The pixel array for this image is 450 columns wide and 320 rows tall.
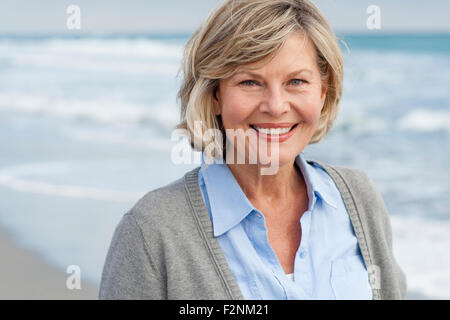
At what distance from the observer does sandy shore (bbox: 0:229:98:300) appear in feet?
14.4

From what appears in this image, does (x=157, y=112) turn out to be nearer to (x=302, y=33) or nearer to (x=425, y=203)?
(x=425, y=203)

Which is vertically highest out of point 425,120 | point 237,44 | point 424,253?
point 237,44

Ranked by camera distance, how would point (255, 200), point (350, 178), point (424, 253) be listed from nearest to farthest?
point (255, 200) → point (350, 178) → point (424, 253)

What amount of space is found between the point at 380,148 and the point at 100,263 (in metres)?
6.60

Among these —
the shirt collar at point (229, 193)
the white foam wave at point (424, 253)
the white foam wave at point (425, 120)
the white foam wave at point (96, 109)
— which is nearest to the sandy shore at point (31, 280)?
the white foam wave at point (424, 253)

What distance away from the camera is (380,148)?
10133 mm

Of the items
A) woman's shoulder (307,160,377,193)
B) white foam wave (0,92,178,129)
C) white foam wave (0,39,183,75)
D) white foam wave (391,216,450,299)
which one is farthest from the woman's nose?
white foam wave (0,39,183,75)

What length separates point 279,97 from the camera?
1.83m

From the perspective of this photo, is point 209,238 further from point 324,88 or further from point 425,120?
point 425,120

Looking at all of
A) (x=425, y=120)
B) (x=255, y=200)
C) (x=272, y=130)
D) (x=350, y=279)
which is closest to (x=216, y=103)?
(x=272, y=130)

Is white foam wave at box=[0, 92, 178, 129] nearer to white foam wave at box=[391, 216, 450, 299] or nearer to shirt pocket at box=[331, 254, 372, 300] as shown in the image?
white foam wave at box=[391, 216, 450, 299]

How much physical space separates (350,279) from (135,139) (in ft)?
27.9

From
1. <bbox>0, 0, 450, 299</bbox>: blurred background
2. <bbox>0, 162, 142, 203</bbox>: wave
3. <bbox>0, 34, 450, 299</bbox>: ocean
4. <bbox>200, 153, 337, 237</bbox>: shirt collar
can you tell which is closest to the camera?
<bbox>200, 153, 337, 237</bbox>: shirt collar
